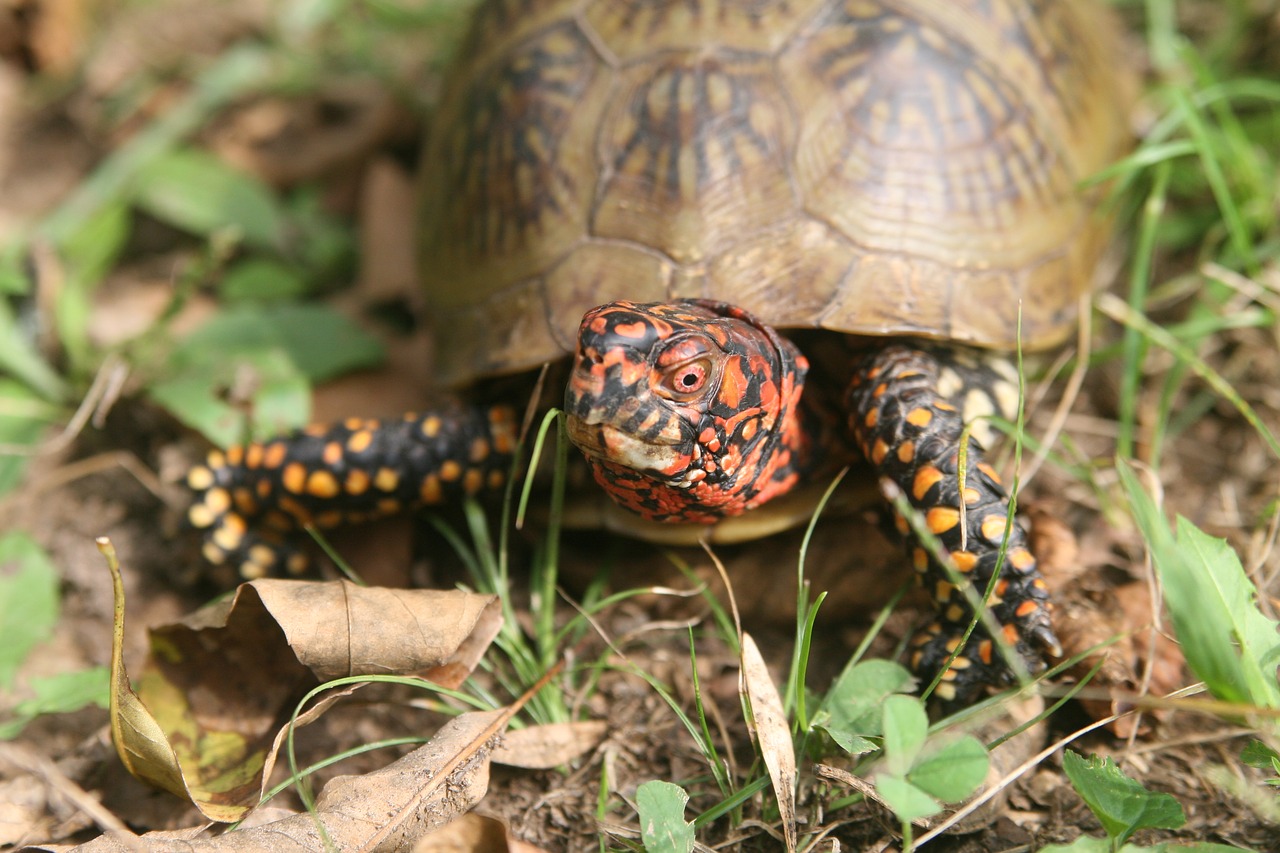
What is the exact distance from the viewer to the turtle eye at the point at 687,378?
67.7 inches

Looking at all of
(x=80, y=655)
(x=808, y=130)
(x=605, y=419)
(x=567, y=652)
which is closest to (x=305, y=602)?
(x=567, y=652)

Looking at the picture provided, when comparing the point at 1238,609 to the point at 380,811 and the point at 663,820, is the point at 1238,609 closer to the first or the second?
the point at 663,820

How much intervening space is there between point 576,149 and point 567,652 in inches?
49.6

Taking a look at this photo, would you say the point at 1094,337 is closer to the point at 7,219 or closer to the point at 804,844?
the point at 804,844

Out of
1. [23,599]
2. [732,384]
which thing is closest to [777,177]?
[732,384]

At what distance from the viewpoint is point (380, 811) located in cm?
177

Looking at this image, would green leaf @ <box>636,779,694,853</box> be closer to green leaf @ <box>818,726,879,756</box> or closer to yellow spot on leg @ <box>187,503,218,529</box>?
green leaf @ <box>818,726,879,756</box>

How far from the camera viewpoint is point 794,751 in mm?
1895

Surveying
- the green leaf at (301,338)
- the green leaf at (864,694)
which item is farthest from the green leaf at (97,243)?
the green leaf at (864,694)

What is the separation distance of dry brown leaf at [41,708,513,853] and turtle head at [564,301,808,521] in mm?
635

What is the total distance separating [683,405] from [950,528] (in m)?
0.66

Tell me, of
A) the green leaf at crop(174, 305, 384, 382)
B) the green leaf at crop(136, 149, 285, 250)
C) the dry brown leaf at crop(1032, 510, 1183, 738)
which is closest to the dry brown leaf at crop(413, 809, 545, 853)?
the dry brown leaf at crop(1032, 510, 1183, 738)

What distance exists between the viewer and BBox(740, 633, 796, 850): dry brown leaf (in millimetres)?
1776

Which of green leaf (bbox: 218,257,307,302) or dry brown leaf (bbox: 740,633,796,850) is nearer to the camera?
dry brown leaf (bbox: 740,633,796,850)
